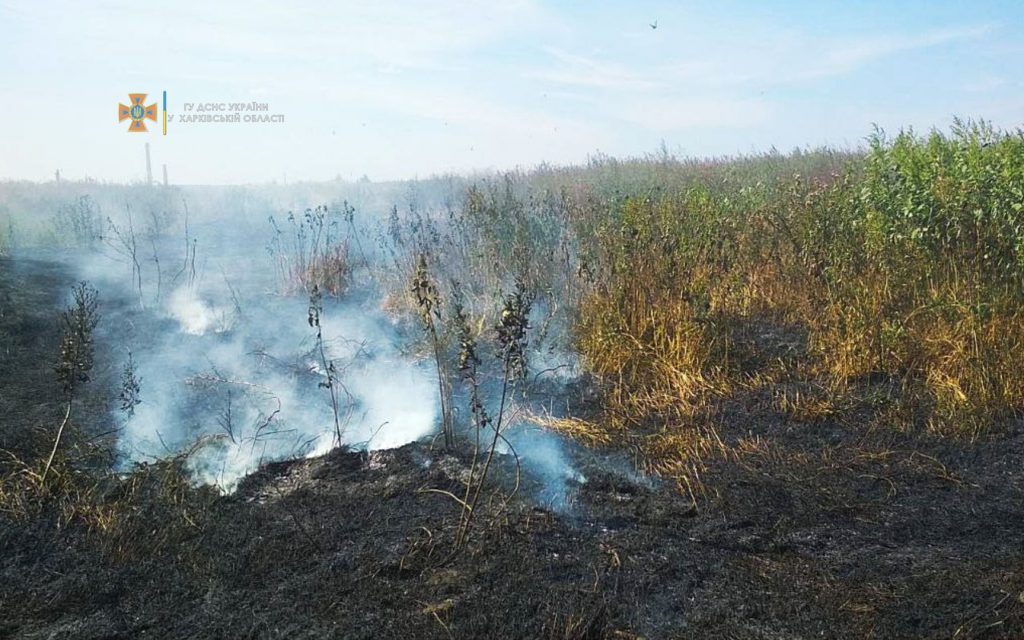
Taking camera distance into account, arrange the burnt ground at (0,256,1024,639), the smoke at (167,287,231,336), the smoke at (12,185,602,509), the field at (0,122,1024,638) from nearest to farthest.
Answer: the burnt ground at (0,256,1024,639)
the field at (0,122,1024,638)
the smoke at (12,185,602,509)
the smoke at (167,287,231,336)

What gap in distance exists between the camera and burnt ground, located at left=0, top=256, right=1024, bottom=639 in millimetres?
2871

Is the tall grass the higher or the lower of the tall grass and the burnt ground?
the higher

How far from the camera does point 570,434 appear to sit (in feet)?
15.8

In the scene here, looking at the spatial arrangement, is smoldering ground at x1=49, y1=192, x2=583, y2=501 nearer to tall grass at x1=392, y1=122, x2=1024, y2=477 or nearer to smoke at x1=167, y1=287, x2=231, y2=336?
smoke at x1=167, y1=287, x2=231, y2=336

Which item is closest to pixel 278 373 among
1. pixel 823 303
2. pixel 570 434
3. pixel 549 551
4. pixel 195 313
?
pixel 195 313

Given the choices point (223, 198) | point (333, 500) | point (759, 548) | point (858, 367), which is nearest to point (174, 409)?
point (333, 500)

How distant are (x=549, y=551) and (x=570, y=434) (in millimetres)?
1497

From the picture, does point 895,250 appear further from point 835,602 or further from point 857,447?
point 835,602

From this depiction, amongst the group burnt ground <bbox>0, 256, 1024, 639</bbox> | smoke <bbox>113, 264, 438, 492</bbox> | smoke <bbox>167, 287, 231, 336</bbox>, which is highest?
smoke <bbox>167, 287, 231, 336</bbox>

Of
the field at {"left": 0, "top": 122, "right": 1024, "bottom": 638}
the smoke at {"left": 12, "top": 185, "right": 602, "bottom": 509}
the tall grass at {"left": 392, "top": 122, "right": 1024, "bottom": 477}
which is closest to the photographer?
the field at {"left": 0, "top": 122, "right": 1024, "bottom": 638}

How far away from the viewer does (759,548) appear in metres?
3.41

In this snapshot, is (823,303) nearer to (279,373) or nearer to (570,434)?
(570,434)

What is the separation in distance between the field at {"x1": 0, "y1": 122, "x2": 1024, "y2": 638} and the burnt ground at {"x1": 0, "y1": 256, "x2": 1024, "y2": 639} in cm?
2

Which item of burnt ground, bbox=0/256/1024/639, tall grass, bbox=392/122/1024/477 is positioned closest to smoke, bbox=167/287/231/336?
tall grass, bbox=392/122/1024/477
